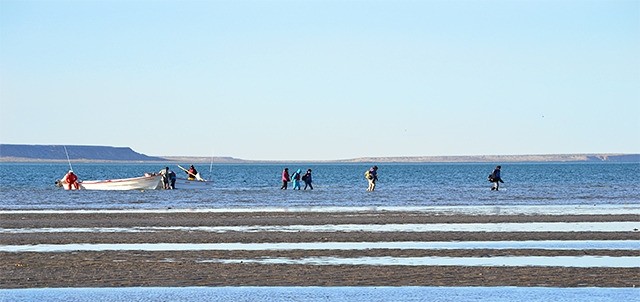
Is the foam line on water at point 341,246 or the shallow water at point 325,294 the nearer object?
the shallow water at point 325,294

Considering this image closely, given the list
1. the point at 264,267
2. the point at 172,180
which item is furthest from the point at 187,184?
the point at 264,267

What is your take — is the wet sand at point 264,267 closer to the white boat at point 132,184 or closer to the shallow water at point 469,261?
the shallow water at point 469,261

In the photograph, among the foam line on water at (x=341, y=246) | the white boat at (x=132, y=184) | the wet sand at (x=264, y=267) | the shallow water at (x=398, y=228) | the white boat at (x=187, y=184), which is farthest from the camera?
the white boat at (x=187, y=184)

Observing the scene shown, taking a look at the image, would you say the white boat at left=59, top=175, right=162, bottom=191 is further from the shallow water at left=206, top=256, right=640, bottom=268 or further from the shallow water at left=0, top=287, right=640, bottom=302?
the shallow water at left=0, top=287, right=640, bottom=302

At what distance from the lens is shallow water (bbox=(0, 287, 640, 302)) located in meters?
14.4

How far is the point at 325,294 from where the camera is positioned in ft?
48.5

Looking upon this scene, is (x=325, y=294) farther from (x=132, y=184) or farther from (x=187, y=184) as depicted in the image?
(x=187, y=184)

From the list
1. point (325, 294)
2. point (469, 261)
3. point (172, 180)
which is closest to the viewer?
point (325, 294)

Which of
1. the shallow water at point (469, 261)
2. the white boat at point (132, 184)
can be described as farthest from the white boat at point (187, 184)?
the shallow water at point (469, 261)

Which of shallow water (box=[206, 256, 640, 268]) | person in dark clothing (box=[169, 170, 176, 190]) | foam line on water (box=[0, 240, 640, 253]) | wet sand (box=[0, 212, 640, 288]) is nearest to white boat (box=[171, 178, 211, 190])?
person in dark clothing (box=[169, 170, 176, 190])

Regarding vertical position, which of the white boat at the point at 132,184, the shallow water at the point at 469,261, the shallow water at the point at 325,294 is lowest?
Answer: the shallow water at the point at 325,294

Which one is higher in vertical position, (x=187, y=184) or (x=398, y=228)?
(x=187, y=184)

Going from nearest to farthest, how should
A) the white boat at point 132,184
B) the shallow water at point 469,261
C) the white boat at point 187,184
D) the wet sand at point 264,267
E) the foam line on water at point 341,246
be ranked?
the wet sand at point 264,267 → the shallow water at point 469,261 → the foam line on water at point 341,246 → the white boat at point 132,184 → the white boat at point 187,184

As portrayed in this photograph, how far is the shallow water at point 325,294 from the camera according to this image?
1437cm
